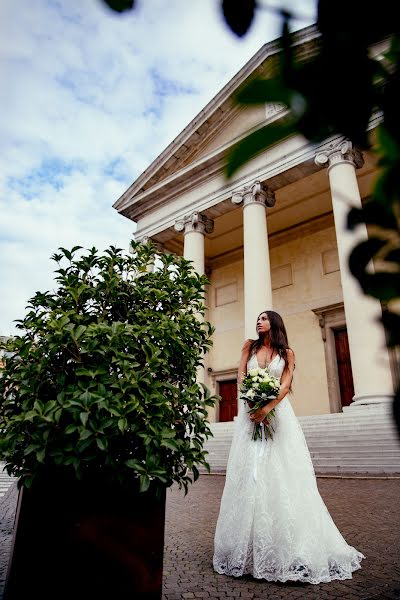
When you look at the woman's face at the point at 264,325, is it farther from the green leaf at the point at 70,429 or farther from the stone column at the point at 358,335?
the stone column at the point at 358,335

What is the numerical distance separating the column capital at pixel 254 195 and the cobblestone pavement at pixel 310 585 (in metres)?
10.8

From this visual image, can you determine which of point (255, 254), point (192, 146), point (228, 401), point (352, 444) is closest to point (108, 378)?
A: point (352, 444)

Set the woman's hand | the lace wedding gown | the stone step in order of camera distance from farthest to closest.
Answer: the stone step, the woman's hand, the lace wedding gown

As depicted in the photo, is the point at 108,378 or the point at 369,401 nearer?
the point at 108,378

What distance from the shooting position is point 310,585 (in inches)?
132

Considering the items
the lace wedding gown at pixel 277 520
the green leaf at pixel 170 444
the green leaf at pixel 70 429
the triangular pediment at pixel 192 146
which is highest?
the triangular pediment at pixel 192 146

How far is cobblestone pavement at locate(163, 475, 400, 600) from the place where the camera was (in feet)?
10.4

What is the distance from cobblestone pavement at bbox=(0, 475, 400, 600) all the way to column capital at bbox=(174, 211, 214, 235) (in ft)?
39.6

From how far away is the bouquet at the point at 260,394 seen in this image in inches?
161

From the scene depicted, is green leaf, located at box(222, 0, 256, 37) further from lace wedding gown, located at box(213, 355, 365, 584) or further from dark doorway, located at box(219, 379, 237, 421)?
dark doorway, located at box(219, 379, 237, 421)

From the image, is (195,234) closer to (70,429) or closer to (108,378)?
(108,378)

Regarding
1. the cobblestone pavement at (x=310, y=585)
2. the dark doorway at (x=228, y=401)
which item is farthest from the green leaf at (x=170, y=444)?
the dark doorway at (x=228, y=401)

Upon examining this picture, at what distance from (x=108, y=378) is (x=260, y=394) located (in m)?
1.81

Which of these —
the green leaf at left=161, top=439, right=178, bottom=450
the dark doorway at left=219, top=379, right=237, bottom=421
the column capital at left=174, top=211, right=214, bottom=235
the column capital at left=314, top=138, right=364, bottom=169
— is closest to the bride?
the green leaf at left=161, top=439, right=178, bottom=450
